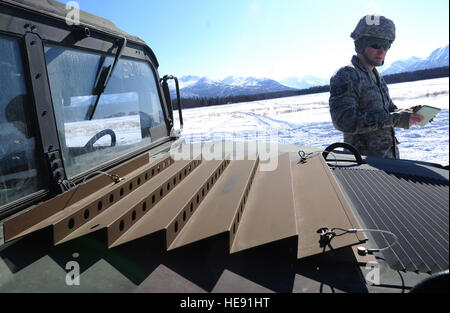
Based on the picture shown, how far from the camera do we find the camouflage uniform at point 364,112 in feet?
9.26

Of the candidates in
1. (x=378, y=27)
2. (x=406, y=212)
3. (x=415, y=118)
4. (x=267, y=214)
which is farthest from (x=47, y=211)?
(x=378, y=27)

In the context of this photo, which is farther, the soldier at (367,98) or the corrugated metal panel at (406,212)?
the soldier at (367,98)

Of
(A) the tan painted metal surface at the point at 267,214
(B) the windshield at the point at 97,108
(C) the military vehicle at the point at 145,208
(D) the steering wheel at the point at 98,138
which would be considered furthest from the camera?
(D) the steering wheel at the point at 98,138

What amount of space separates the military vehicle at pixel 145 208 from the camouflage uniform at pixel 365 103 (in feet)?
2.65

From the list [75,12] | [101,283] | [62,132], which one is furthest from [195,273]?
[75,12]

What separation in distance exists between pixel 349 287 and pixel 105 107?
5.83ft

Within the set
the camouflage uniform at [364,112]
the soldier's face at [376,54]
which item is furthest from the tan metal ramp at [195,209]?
the soldier's face at [376,54]

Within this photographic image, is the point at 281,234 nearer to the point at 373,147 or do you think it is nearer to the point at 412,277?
the point at 412,277

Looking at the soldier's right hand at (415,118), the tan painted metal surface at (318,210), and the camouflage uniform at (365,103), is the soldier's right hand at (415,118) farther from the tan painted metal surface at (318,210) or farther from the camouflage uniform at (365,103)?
the tan painted metal surface at (318,210)

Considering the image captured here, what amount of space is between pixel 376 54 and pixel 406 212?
2.12 meters

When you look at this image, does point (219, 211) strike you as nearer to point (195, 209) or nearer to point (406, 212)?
point (195, 209)

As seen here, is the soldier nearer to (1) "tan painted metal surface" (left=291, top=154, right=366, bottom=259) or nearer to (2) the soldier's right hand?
(2) the soldier's right hand

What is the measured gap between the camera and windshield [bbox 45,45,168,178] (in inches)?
63.8

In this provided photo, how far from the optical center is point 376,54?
3041mm
